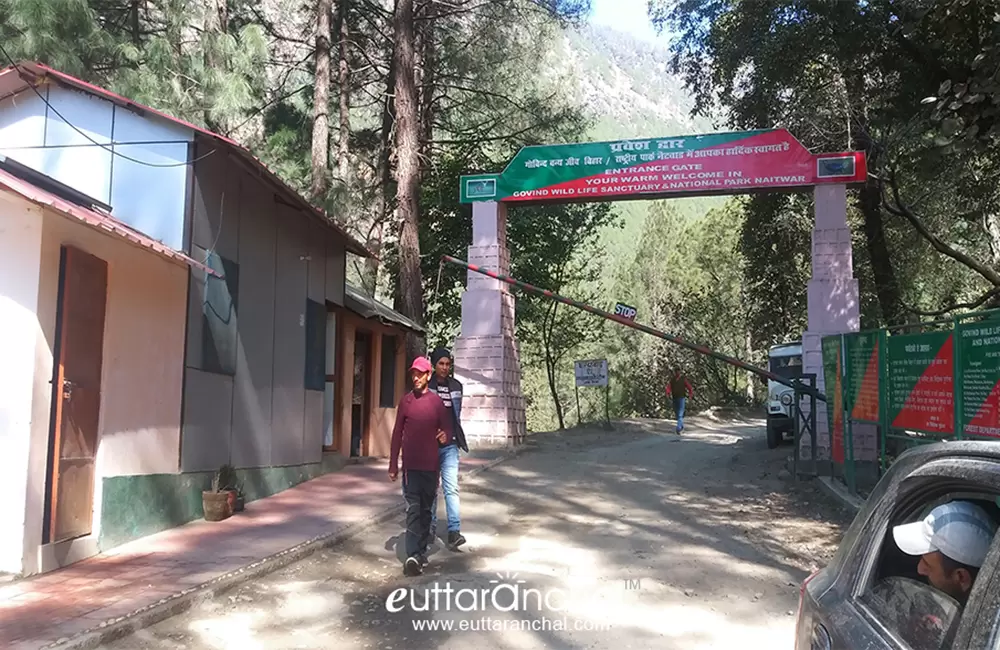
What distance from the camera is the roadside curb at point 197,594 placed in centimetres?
484

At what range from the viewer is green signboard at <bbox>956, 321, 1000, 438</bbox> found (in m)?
5.71

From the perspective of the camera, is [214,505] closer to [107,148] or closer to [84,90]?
[107,148]

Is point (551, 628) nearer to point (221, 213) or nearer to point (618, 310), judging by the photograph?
point (221, 213)

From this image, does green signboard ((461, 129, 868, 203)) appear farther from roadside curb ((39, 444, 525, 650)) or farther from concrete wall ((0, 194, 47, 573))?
concrete wall ((0, 194, 47, 573))

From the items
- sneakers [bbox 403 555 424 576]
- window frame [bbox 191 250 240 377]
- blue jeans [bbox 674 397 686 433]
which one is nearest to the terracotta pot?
window frame [bbox 191 250 240 377]

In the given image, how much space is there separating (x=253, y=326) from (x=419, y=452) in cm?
425

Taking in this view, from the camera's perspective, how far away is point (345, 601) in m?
6.09

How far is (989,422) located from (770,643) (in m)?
2.32

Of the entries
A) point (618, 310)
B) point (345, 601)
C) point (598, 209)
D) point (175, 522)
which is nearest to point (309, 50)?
point (598, 209)

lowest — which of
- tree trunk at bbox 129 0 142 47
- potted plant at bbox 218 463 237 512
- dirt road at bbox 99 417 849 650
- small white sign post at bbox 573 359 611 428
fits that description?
dirt road at bbox 99 417 849 650

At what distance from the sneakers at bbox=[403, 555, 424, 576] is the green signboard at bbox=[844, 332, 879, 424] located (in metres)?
4.94

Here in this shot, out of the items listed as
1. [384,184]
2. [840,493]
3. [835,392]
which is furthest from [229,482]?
[384,184]

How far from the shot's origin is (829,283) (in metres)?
13.5

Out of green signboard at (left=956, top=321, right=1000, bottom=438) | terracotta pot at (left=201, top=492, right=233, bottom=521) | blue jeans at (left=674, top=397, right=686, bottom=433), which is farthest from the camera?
blue jeans at (left=674, top=397, right=686, bottom=433)
